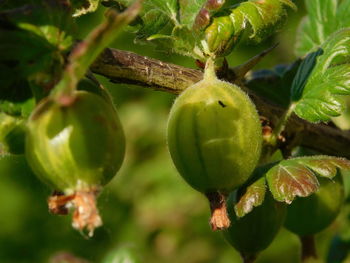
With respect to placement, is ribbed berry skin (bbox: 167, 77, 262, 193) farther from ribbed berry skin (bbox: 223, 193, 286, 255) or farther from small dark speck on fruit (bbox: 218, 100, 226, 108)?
ribbed berry skin (bbox: 223, 193, 286, 255)

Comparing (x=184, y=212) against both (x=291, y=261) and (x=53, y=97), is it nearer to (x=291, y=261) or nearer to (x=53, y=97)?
(x=291, y=261)

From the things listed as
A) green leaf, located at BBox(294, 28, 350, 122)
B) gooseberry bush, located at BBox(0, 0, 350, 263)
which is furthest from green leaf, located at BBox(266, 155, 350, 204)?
green leaf, located at BBox(294, 28, 350, 122)

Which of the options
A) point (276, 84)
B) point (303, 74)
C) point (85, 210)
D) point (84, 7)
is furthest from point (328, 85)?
point (85, 210)

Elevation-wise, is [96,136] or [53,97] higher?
[53,97]

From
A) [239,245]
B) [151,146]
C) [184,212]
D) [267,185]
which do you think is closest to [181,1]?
[267,185]

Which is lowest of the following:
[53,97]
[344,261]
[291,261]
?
[291,261]

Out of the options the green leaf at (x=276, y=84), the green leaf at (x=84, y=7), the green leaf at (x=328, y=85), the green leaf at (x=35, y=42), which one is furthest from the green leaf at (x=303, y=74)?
the green leaf at (x=35, y=42)
